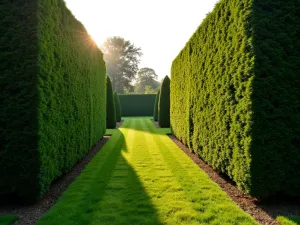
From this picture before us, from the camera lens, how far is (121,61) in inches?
2267

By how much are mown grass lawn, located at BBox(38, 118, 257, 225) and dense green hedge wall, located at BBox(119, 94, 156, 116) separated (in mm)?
28213

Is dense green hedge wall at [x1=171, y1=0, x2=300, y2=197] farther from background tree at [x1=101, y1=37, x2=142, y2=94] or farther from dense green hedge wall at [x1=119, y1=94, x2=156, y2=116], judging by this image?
background tree at [x1=101, y1=37, x2=142, y2=94]

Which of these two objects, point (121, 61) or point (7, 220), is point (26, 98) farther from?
point (121, 61)

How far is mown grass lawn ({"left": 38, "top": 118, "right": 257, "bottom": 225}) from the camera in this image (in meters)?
3.80

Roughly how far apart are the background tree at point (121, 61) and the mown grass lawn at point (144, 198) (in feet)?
162

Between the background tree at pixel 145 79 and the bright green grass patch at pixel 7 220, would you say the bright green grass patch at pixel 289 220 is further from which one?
the background tree at pixel 145 79

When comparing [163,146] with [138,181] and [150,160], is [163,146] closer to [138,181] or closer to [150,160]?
[150,160]

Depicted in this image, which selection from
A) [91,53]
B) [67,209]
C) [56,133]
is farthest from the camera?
[91,53]

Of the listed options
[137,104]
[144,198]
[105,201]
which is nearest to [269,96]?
[144,198]

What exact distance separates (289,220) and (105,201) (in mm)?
3160

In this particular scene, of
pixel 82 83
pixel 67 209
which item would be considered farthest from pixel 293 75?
pixel 82 83

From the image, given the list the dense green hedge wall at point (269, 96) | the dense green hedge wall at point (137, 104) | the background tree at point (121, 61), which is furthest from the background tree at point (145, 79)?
the dense green hedge wall at point (269, 96)

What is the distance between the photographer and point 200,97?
7.70m

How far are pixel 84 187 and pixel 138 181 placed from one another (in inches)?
50.3
